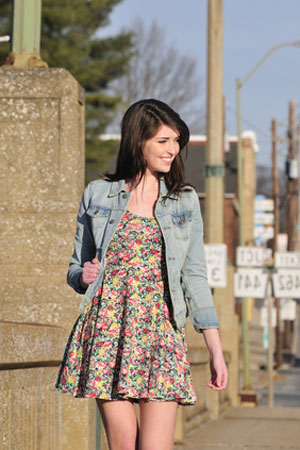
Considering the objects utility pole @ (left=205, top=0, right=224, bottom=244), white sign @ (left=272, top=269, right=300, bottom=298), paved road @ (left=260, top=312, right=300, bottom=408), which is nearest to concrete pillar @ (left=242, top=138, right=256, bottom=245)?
paved road @ (left=260, top=312, right=300, bottom=408)

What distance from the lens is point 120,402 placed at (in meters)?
3.98

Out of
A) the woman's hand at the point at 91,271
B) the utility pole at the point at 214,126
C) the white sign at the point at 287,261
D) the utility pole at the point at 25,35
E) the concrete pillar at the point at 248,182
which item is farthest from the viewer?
the concrete pillar at the point at 248,182

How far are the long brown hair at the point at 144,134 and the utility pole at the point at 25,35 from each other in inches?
124

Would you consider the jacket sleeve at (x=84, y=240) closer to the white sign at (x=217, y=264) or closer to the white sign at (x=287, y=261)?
the white sign at (x=217, y=264)

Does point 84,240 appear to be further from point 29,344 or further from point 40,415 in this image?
point 40,415

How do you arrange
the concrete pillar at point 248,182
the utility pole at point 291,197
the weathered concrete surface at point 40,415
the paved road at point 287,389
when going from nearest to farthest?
the weathered concrete surface at point 40,415 < the paved road at point 287,389 < the utility pole at point 291,197 < the concrete pillar at point 248,182

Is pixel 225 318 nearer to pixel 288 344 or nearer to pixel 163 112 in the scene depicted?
pixel 163 112

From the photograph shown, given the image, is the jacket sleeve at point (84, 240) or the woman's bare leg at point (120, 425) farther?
the jacket sleeve at point (84, 240)

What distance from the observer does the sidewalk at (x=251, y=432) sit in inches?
372

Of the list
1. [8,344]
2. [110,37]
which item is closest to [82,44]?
[110,37]

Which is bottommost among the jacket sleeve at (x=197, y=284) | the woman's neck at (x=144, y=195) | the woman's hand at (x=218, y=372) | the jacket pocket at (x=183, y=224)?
the woman's hand at (x=218, y=372)

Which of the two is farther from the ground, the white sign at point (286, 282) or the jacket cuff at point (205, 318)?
the white sign at point (286, 282)

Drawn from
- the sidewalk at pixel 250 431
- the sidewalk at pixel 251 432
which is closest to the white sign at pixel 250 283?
the sidewalk at pixel 250 431

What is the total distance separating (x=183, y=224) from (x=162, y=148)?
32 cm
